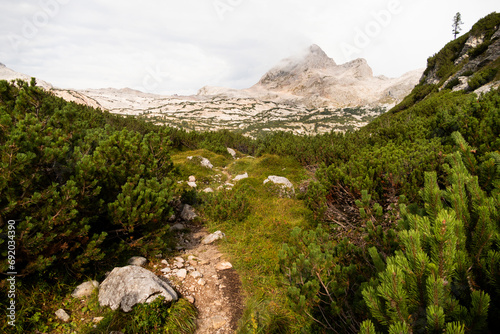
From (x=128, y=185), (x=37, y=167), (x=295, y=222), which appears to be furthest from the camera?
(x=295, y=222)

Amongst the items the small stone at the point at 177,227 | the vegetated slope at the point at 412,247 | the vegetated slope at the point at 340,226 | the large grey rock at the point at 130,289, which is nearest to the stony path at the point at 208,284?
the vegetated slope at the point at 340,226

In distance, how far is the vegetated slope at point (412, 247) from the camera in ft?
A: 4.93

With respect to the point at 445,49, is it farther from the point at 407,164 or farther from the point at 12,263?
the point at 12,263

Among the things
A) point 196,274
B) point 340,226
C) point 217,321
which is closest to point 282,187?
point 340,226

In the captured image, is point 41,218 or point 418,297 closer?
point 418,297

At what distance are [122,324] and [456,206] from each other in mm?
5040

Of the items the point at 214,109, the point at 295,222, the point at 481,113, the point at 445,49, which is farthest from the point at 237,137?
the point at 214,109

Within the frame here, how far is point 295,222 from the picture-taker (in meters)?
8.24

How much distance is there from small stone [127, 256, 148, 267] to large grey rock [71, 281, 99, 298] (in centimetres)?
101

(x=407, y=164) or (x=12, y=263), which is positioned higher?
(x=407, y=164)

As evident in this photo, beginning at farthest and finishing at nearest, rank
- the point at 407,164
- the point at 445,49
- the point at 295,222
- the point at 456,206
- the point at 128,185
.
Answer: the point at 445,49 → the point at 295,222 → the point at 407,164 → the point at 128,185 → the point at 456,206

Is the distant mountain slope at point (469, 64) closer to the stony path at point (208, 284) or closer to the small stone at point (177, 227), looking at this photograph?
the stony path at point (208, 284)

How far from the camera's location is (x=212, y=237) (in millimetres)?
7934

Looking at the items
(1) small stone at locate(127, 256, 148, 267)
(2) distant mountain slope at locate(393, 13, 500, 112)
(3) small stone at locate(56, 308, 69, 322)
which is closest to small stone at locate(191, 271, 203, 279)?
(1) small stone at locate(127, 256, 148, 267)
